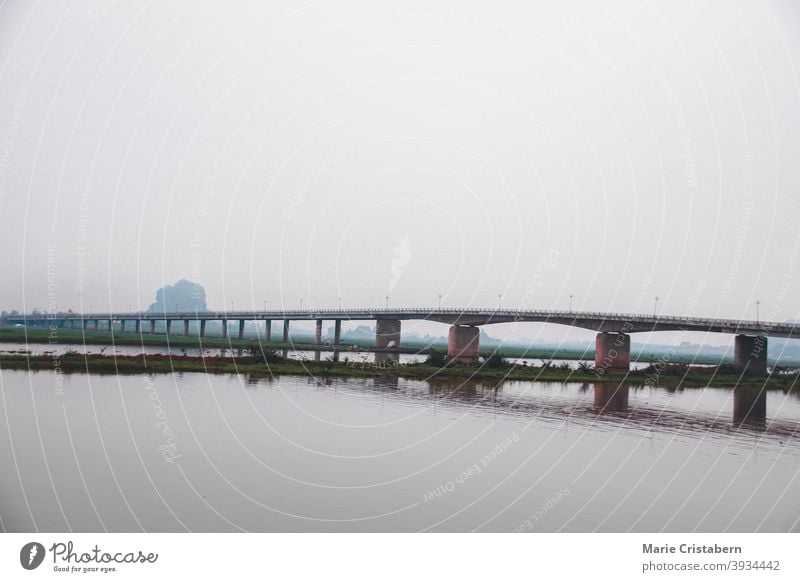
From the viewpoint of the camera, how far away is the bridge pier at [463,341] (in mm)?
47250

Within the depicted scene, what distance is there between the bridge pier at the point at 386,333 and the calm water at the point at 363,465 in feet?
107

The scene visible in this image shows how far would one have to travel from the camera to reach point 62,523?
9.85 metres

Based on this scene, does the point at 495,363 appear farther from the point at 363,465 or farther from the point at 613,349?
the point at 363,465

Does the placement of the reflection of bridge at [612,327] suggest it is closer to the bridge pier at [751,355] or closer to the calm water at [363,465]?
the bridge pier at [751,355]

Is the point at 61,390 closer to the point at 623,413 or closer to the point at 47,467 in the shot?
the point at 47,467

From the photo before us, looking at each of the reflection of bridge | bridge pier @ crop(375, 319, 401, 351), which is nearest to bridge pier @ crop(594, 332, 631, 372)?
the reflection of bridge

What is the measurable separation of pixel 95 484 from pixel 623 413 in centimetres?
1874

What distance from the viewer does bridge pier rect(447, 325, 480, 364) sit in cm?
4725

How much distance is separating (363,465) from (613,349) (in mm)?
34086

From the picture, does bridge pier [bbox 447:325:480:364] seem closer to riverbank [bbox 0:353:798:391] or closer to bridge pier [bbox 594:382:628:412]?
riverbank [bbox 0:353:798:391]

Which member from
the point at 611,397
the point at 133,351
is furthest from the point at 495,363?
the point at 133,351

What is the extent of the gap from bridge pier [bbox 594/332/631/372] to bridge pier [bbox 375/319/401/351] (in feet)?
58.2

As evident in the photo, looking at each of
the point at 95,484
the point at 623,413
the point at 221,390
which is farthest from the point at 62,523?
the point at 623,413

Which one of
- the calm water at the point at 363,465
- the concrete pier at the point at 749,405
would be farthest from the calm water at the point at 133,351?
the calm water at the point at 363,465
